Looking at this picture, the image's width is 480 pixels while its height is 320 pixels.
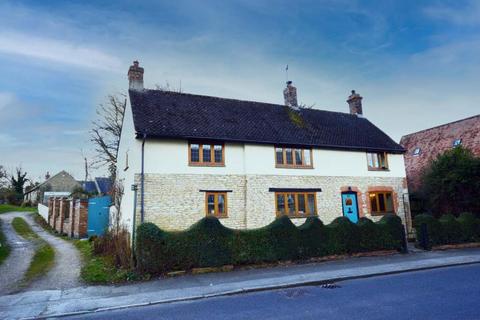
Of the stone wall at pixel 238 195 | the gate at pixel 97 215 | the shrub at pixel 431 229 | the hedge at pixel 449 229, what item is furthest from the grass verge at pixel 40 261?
the hedge at pixel 449 229

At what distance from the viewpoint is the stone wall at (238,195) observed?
595 inches

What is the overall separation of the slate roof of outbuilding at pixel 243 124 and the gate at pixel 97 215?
25.1 ft

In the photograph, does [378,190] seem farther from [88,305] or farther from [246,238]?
[88,305]

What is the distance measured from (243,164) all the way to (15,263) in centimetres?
1141

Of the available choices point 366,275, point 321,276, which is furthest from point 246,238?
point 366,275

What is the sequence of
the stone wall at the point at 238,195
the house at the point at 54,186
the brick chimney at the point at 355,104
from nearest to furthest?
the stone wall at the point at 238,195
the brick chimney at the point at 355,104
the house at the point at 54,186

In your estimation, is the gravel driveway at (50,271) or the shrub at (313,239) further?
the shrub at (313,239)

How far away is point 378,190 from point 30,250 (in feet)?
67.4

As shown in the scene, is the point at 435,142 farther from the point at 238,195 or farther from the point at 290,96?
the point at 238,195

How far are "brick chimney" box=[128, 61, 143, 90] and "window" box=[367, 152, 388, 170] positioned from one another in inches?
594

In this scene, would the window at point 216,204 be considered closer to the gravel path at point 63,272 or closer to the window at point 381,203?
the gravel path at point 63,272

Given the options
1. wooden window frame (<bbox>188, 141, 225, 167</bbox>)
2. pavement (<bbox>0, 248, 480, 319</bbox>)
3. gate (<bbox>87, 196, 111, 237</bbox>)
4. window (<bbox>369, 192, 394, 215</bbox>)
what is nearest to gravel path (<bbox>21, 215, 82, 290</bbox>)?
pavement (<bbox>0, 248, 480, 319</bbox>)

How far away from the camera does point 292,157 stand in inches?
733

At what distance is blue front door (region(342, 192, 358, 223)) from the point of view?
19203 mm
